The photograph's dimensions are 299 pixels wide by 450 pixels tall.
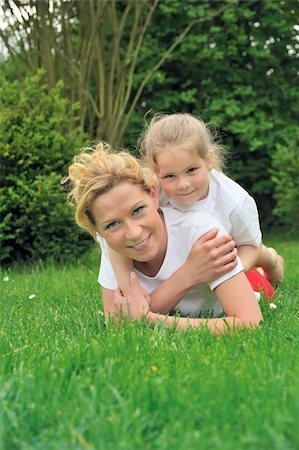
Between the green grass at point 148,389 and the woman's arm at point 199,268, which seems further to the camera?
the woman's arm at point 199,268

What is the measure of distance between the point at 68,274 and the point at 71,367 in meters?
3.54

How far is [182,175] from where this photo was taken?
3.31m

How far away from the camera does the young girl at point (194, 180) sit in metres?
3.30

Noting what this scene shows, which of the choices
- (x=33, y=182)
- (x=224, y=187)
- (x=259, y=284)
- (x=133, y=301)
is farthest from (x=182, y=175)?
(x=33, y=182)

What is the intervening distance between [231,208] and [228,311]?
71 cm

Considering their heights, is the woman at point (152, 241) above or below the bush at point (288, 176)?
above

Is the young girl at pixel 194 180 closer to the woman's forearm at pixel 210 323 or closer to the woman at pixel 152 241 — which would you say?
the woman at pixel 152 241

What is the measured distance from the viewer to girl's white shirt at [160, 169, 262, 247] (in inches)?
140

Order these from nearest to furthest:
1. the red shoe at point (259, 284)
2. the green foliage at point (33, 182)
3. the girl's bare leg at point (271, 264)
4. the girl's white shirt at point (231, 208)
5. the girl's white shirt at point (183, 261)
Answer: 1. the girl's white shirt at point (183, 261)
2. the girl's white shirt at point (231, 208)
3. the red shoe at point (259, 284)
4. the girl's bare leg at point (271, 264)
5. the green foliage at point (33, 182)

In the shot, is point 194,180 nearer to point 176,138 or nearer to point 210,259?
point 176,138

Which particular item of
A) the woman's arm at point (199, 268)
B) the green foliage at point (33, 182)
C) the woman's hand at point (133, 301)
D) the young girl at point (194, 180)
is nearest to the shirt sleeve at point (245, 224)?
the young girl at point (194, 180)

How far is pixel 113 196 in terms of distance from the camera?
3.02 meters

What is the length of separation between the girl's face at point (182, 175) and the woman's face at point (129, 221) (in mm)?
206

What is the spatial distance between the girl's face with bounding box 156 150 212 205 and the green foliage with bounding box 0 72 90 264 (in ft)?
11.0
